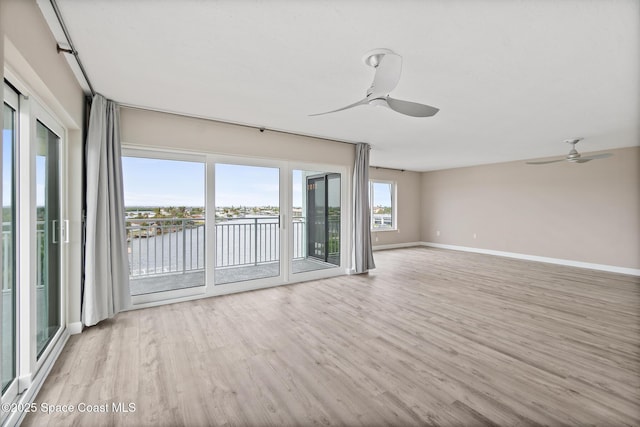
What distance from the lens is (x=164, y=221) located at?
4.39 metres

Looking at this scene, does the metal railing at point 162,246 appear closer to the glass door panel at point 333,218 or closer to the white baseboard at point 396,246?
the glass door panel at point 333,218

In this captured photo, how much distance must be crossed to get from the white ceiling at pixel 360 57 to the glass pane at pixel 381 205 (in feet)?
14.0

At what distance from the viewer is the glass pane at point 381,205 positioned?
814 centimetres

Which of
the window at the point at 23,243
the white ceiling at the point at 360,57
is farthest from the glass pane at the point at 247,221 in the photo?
the window at the point at 23,243

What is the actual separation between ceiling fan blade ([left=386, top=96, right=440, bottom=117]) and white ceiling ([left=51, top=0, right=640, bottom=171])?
1.06 ft

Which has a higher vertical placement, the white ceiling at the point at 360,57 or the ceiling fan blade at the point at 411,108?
the white ceiling at the point at 360,57

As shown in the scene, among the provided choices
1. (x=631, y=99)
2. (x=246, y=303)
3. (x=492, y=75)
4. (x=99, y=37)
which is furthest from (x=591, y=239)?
(x=99, y=37)

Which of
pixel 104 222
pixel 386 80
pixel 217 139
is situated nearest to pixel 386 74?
pixel 386 80

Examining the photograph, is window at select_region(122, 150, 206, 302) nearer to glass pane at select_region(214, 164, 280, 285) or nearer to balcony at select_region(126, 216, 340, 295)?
balcony at select_region(126, 216, 340, 295)

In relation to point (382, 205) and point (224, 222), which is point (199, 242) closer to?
point (224, 222)

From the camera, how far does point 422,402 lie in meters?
1.81

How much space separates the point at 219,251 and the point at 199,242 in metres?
1.10

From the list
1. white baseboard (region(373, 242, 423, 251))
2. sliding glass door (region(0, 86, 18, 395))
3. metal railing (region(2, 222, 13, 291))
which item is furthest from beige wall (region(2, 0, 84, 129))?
white baseboard (region(373, 242, 423, 251))

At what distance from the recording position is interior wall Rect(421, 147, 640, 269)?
541 cm
